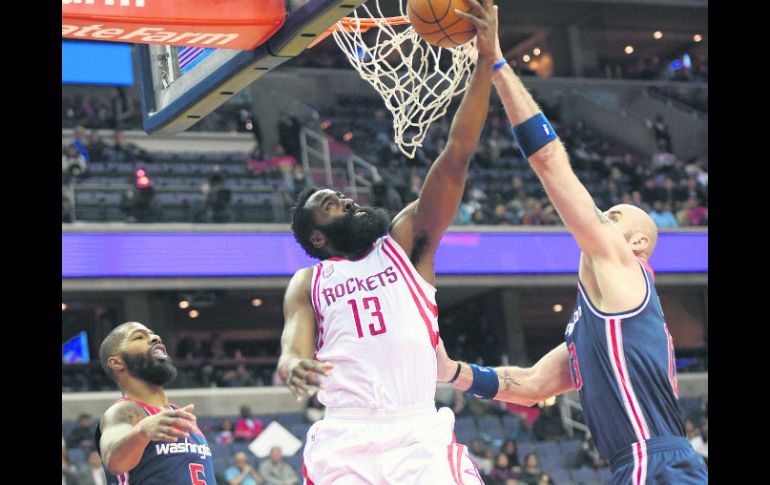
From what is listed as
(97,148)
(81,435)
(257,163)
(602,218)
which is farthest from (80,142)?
(602,218)

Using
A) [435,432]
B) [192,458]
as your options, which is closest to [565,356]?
[435,432]

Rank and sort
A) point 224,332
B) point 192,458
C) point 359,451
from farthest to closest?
1. point 224,332
2. point 192,458
3. point 359,451

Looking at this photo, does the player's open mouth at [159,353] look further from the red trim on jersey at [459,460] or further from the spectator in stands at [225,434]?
the spectator in stands at [225,434]

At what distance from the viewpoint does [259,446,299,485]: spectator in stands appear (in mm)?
12703

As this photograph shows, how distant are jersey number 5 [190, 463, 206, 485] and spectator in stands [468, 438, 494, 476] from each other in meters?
9.25

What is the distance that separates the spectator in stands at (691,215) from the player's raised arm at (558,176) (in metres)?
16.3

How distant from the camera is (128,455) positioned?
4.41 meters

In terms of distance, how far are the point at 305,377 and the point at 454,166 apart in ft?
3.71

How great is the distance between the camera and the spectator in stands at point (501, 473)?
13.4 meters

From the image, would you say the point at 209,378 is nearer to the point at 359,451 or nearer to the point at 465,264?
the point at 465,264

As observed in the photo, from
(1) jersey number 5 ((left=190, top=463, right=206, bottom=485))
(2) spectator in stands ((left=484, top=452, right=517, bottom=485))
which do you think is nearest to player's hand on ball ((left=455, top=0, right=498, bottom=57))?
(1) jersey number 5 ((left=190, top=463, right=206, bottom=485))
